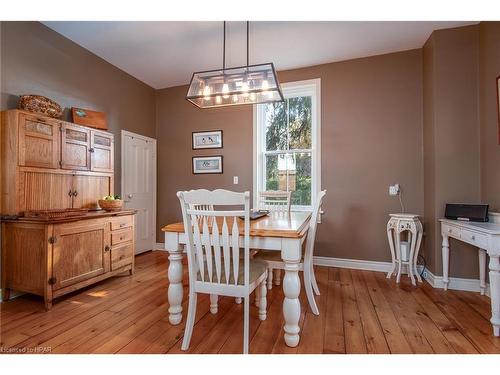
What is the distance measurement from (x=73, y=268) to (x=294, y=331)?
2060mm

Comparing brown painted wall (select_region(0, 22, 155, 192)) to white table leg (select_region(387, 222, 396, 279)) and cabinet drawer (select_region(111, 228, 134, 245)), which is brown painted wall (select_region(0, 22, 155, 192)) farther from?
white table leg (select_region(387, 222, 396, 279))

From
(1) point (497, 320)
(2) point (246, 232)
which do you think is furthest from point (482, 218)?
(2) point (246, 232)

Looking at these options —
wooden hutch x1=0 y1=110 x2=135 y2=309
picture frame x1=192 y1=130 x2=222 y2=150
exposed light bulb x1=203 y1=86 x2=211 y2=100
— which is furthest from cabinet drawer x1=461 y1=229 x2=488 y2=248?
wooden hutch x1=0 y1=110 x2=135 y2=309

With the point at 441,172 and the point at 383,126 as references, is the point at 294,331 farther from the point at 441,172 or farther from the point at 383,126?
the point at 383,126

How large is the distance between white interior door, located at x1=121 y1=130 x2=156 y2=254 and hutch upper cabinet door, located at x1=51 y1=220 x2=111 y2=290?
1170 millimetres

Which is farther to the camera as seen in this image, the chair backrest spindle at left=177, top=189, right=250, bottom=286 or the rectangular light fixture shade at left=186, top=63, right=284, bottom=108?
the rectangular light fixture shade at left=186, top=63, right=284, bottom=108

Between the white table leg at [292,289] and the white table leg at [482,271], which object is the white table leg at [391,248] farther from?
the white table leg at [292,289]

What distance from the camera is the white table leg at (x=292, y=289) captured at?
1599 mm

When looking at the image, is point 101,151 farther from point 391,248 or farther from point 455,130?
point 455,130

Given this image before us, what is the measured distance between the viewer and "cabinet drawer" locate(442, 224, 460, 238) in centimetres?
226

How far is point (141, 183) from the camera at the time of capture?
3.98 m

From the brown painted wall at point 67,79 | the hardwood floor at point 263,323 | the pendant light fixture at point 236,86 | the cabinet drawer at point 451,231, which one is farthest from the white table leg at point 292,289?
the brown painted wall at point 67,79

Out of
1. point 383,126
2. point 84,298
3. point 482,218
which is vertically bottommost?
point 84,298

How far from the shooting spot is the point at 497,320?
1733 millimetres
